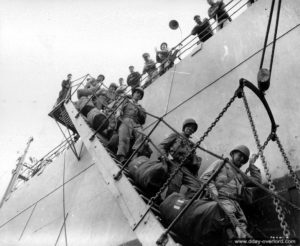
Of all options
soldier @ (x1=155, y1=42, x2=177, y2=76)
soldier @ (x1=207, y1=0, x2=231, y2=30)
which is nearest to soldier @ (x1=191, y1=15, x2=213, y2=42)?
soldier @ (x1=207, y1=0, x2=231, y2=30)

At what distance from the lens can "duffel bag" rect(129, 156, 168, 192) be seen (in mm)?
4281

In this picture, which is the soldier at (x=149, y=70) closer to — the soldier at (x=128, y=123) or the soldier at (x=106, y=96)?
the soldier at (x=106, y=96)

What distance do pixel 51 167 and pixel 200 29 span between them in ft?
23.1

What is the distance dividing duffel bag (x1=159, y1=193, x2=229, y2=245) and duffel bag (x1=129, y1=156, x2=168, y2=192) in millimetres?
666

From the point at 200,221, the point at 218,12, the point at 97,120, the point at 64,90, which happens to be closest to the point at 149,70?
the point at 218,12

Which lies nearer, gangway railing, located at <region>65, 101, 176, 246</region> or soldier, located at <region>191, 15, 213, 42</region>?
gangway railing, located at <region>65, 101, 176, 246</region>

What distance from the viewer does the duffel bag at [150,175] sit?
4281 mm

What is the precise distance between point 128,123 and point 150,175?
2.35 metres

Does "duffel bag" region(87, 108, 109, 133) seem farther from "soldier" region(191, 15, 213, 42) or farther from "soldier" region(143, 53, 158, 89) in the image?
"soldier" region(191, 15, 213, 42)

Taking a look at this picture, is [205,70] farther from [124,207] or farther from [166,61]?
[124,207]

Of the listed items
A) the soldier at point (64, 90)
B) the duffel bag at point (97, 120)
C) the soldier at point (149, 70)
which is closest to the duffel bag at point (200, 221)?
the duffel bag at point (97, 120)

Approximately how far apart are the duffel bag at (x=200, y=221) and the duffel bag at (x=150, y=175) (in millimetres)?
666

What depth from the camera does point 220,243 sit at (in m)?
3.76

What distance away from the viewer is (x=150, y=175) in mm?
4316
